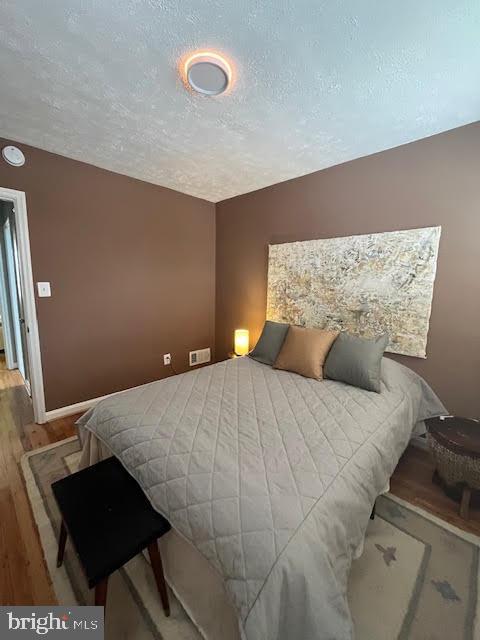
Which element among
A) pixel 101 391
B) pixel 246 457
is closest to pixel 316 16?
pixel 246 457

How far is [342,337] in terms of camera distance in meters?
2.15

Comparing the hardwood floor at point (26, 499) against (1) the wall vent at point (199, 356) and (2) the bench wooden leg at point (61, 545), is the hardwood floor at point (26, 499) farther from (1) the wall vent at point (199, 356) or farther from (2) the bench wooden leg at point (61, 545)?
(1) the wall vent at point (199, 356)

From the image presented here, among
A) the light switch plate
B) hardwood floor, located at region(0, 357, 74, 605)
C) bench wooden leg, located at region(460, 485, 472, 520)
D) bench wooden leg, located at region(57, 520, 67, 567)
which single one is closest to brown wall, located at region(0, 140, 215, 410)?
the light switch plate

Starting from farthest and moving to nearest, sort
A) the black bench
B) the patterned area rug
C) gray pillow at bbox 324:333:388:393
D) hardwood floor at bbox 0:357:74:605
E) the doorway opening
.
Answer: the doorway opening < gray pillow at bbox 324:333:388:393 < hardwood floor at bbox 0:357:74:605 < the patterned area rug < the black bench

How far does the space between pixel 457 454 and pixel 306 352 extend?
1101 millimetres

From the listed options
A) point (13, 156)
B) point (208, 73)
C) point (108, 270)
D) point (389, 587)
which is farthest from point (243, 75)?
point (389, 587)

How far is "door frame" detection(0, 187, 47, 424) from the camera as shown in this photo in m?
2.18

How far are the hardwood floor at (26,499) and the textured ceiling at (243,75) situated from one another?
97.5 inches

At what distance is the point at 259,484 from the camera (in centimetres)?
98

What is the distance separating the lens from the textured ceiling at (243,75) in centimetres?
110

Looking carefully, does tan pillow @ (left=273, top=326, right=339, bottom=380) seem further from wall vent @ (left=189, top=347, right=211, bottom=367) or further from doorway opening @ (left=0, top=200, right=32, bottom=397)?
doorway opening @ (left=0, top=200, right=32, bottom=397)

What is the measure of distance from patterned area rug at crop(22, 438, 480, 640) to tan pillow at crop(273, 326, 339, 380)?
0.98m

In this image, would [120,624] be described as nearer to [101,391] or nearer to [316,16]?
[101,391]

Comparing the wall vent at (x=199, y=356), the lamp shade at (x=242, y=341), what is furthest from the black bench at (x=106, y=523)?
the wall vent at (x=199, y=356)
